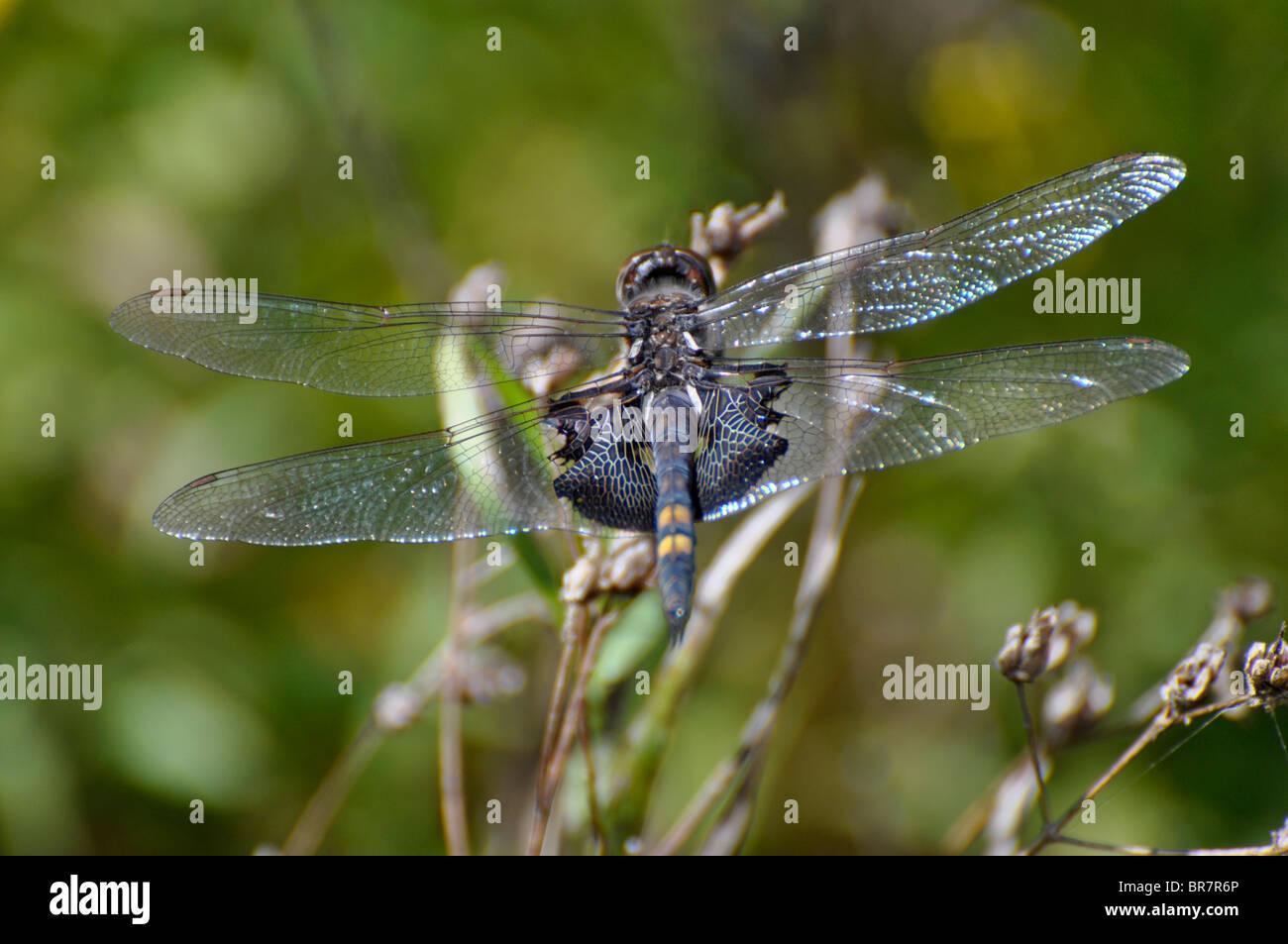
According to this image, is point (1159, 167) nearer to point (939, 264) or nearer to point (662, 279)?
point (939, 264)

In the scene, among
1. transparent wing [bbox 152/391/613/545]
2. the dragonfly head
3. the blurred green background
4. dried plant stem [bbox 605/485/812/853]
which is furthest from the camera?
the blurred green background

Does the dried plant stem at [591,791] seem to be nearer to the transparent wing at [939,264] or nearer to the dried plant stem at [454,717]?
the dried plant stem at [454,717]

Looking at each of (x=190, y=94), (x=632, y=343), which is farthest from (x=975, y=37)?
(x=190, y=94)

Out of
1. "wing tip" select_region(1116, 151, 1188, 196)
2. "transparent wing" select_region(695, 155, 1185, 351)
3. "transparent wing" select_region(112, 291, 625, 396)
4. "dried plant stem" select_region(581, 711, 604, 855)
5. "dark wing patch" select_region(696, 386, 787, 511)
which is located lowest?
"dried plant stem" select_region(581, 711, 604, 855)

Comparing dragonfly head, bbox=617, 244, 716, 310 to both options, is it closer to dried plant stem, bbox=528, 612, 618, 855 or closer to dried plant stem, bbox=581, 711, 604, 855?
dried plant stem, bbox=528, 612, 618, 855

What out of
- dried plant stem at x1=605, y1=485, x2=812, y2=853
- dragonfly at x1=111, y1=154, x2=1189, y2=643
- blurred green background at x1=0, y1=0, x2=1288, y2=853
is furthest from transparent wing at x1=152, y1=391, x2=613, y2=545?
blurred green background at x1=0, y1=0, x2=1288, y2=853

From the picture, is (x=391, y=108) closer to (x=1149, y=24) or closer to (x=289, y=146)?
(x=289, y=146)

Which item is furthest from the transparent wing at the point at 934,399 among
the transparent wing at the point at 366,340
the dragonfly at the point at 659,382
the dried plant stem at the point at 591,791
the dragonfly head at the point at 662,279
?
the dried plant stem at the point at 591,791

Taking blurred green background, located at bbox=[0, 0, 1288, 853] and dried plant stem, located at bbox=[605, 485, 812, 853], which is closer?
dried plant stem, located at bbox=[605, 485, 812, 853]
